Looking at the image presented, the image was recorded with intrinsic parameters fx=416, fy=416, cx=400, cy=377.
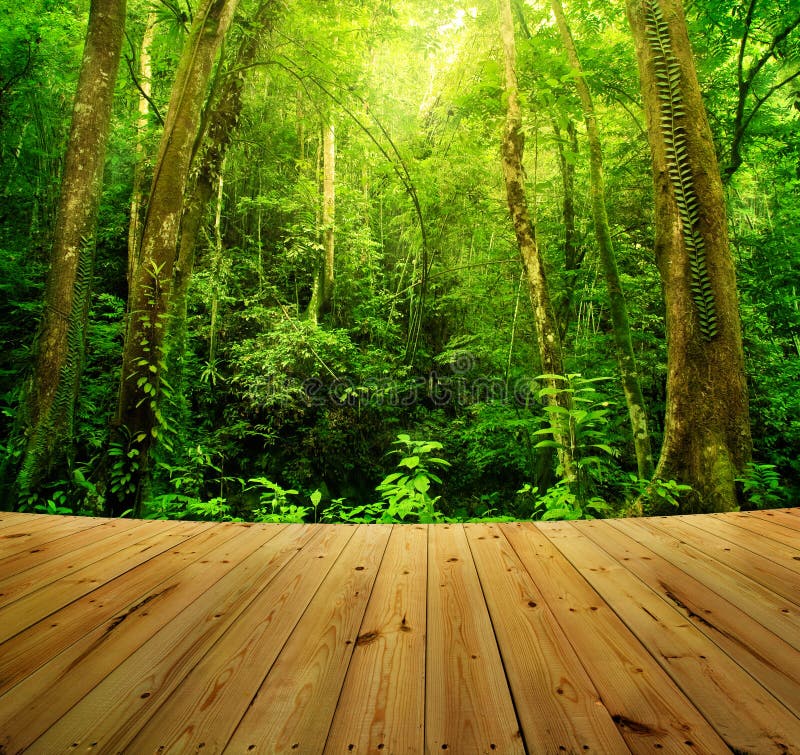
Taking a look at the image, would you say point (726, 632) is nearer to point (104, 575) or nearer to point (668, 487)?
point (668, 487)

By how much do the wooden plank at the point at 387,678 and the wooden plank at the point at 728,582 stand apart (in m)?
0.99

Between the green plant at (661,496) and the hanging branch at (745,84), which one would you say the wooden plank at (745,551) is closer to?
the green plant at (661,496)

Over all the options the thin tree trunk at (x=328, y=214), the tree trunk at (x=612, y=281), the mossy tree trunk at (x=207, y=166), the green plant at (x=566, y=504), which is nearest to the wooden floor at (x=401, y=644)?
the green plant at (x=566, y=504)

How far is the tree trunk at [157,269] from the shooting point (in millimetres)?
3094

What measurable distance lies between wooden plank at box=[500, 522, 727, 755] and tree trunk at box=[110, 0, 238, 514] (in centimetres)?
290

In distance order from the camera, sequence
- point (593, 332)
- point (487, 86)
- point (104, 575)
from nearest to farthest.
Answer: point (104, 575) → point (487, 86) → point (593, 332)

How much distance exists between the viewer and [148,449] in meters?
3.12

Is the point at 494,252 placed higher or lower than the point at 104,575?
higher

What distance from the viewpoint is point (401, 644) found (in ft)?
3.65

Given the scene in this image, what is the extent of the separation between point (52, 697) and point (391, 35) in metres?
8.26

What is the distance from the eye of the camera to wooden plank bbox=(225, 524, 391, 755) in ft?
2.61

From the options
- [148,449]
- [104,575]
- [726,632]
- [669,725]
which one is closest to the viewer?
[669,725]

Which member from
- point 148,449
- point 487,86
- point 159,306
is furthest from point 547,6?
point 148,449

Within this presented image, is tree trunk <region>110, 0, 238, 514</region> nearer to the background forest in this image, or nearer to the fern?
the background forest
